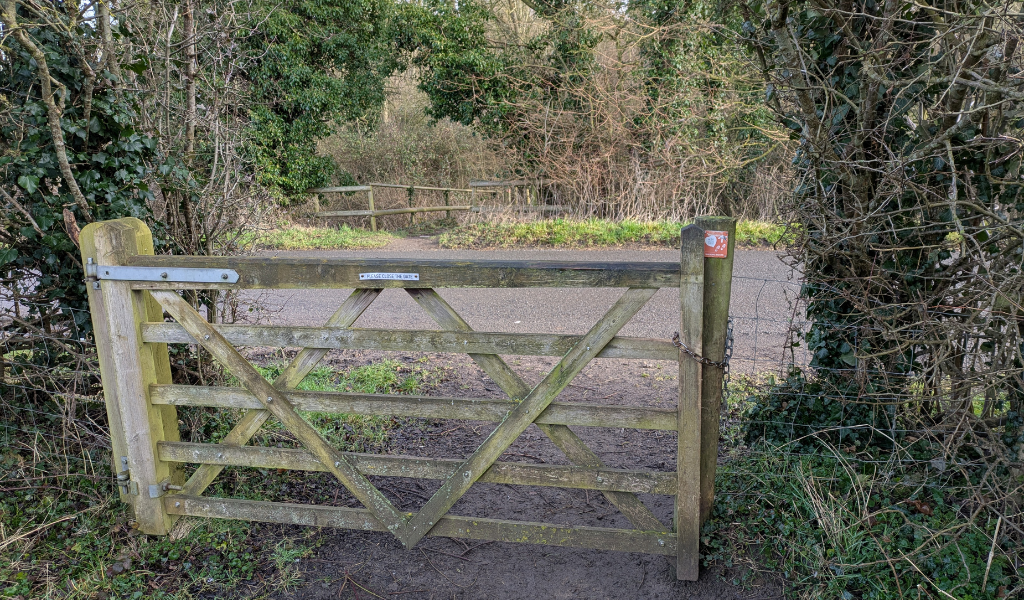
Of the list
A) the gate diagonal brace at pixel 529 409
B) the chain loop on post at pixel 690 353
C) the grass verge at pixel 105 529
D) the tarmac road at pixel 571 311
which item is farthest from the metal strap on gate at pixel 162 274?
the tarmac road at pixel 571 311

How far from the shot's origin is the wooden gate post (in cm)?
295

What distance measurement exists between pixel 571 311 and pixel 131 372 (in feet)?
18.7

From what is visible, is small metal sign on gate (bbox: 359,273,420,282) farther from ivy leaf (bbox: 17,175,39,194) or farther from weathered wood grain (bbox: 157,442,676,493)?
ivy leaf (bbox: 17,175,39,194)

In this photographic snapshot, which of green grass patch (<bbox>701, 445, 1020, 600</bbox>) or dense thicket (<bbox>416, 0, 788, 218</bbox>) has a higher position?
dense thicket (<bbox>416, 0, 788, 218</bbox>)

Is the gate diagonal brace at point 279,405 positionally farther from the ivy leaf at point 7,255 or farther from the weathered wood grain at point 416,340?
the ivy leaf at point 7,255

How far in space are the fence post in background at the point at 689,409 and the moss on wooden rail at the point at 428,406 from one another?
10cm

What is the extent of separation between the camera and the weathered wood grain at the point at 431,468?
10.4 feet

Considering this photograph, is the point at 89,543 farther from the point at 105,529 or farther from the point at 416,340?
the point at 416,340

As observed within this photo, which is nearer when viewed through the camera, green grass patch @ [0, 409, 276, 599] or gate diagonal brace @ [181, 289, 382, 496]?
gate diagonal brace @ [181, 289, 382, 496]

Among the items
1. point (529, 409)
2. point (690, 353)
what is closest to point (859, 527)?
point (690, 353)

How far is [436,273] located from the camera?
3109mm

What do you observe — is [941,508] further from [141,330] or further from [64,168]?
[64,168]

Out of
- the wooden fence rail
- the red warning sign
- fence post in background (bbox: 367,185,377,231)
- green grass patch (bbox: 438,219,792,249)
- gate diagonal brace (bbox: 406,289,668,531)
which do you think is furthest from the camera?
fence post in background (bbox: 367,185,377,231)

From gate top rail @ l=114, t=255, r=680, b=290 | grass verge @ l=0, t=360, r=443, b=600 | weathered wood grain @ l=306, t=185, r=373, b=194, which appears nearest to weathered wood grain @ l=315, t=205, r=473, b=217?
weathered wood grain @ l=306, t=185, r=373, b=194
